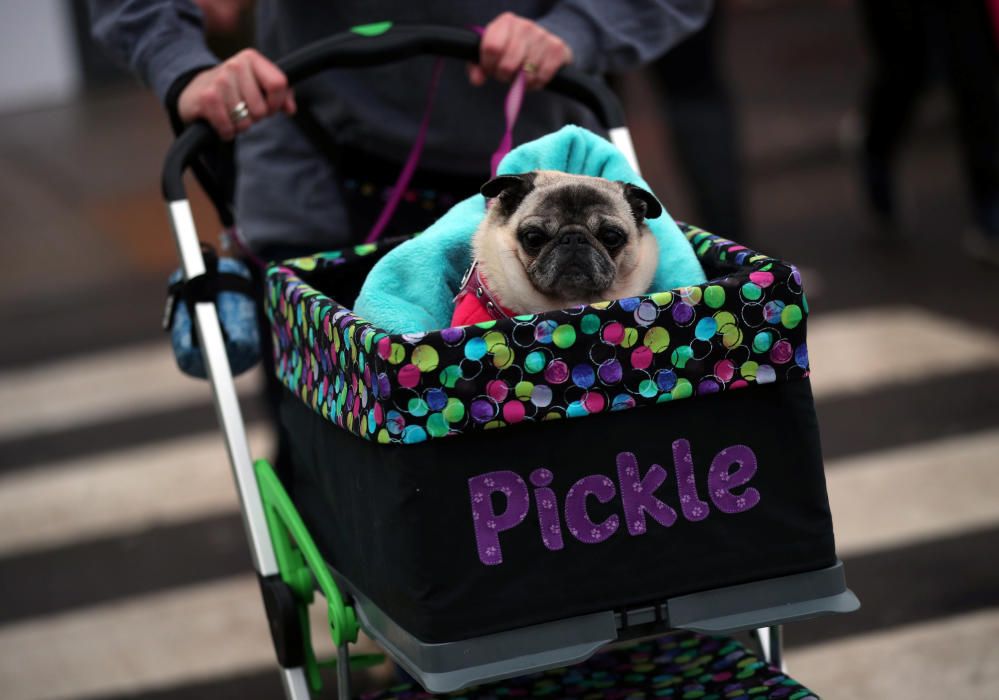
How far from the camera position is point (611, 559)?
2127mm

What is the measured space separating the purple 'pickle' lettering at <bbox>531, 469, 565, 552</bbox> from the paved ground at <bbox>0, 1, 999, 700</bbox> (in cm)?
191

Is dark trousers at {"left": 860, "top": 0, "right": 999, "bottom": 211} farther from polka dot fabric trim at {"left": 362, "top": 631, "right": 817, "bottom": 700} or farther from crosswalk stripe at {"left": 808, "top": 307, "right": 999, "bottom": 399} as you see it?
polka dot fabric trim at {"left": 362, "top": 631, "right": 817, "bottom": 700}

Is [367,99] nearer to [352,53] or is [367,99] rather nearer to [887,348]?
[352,53]

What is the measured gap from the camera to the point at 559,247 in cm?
226

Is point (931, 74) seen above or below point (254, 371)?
above

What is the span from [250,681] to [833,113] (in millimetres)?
7653

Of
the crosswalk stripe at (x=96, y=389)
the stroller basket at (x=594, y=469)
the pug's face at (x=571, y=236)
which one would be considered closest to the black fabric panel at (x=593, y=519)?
the stroller basket at (x=594, y=469)

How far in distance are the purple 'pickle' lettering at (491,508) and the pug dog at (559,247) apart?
315 millimetres

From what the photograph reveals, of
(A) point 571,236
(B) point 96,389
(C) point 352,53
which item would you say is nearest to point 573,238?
A: (A) point 571,236

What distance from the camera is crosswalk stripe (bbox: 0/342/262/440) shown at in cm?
646

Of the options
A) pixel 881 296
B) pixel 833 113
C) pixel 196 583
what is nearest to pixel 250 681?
pixel 196 583

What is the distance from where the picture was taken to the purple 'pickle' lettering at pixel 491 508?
2080 millimetres

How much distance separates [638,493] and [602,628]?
210mm

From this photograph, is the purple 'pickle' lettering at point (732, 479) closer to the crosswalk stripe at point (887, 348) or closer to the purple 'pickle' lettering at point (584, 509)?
the purple 'pickle' lettering at point (584, 509)
